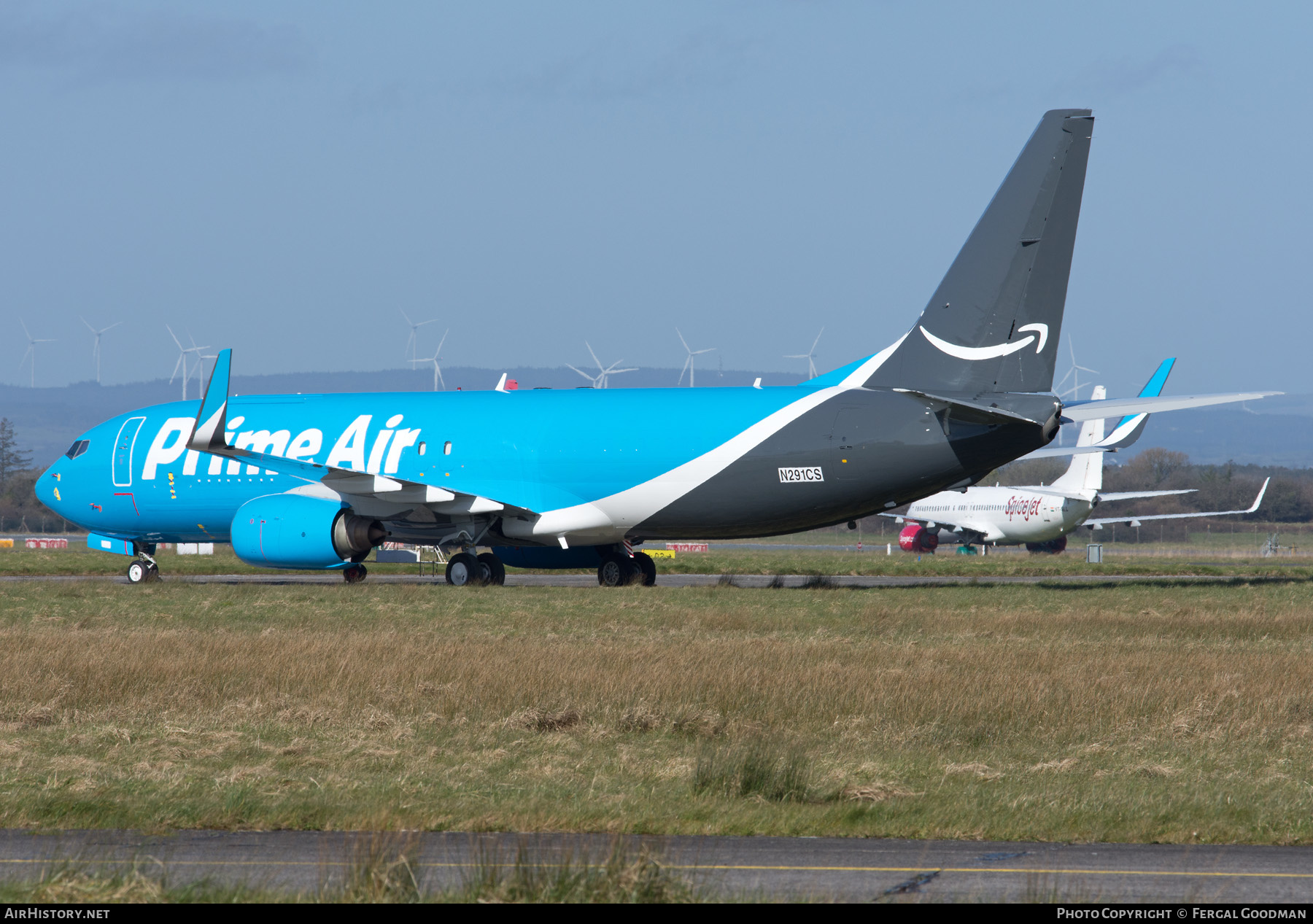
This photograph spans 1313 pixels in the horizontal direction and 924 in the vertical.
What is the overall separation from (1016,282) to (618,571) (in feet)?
40.8

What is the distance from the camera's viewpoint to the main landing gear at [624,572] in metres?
33.8

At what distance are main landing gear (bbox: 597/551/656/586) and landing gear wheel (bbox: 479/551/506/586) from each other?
8.30 feet

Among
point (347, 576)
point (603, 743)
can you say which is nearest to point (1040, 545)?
point (347, 576)

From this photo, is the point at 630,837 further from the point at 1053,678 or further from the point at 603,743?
the point at 1053,678

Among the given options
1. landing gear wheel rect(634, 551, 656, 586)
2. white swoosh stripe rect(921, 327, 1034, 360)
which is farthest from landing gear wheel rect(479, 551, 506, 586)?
white swoosh stripe rect(921, 327, 1034, 360)

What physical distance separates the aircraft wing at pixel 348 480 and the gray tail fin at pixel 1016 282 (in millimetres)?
9897

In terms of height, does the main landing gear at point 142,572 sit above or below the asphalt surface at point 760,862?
above

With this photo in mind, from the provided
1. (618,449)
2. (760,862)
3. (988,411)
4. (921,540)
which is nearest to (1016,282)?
(988,411)

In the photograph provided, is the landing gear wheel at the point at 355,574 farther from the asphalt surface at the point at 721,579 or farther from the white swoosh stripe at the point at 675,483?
the white swoosh stripe at the point at 675,483

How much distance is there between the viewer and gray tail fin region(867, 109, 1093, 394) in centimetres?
2564

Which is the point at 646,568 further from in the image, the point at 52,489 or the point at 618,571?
the point at 52,489

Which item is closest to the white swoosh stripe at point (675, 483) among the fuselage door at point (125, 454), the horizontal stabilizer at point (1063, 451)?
the horizontal stabilizer at point (1063, 451)

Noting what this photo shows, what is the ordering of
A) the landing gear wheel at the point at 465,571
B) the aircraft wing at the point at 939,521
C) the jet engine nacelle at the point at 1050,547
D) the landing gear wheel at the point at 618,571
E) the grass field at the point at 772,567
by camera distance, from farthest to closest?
the jet engine nacelle at the point at 1050,547 < the aircraft wing at the point at 939,521 < the grass field at the point at 772,567 < the landing gear wheel at the point at 618,571 < the landing gear wheel at the point at 465,571

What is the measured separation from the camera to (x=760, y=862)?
348 inches
